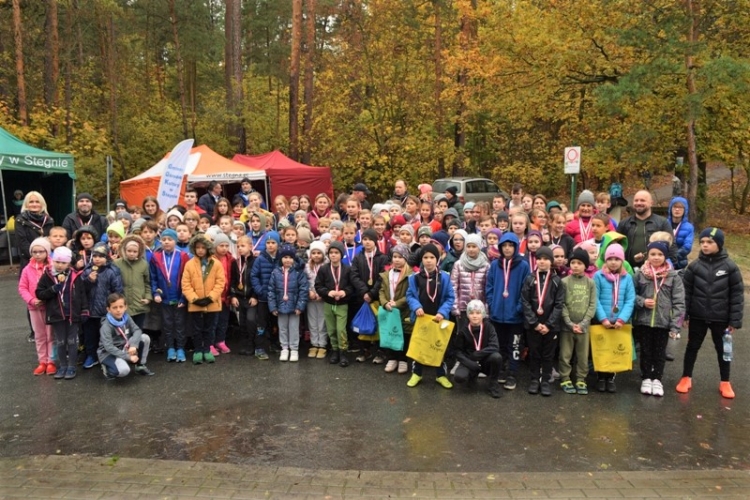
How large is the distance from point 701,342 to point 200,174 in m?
14.1

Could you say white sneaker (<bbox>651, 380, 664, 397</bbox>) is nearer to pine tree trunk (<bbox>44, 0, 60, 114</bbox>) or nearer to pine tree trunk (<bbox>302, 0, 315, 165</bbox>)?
pine tree trunk (<bbox>302, 0, 315, 165</bbox>)

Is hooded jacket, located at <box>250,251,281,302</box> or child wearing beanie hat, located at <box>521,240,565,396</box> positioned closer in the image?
child wearing beanie hat, located at <box>521,240,565,396</box>

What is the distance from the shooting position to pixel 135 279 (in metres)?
6.71

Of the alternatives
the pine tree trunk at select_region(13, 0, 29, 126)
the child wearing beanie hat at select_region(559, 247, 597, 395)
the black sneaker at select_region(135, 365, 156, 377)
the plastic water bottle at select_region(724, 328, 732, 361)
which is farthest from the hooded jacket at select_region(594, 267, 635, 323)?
the pine tree trunk at select_region(13, 0, 29, 126)

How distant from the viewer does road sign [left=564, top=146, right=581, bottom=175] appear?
13.2 meters

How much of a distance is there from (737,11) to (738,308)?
1193cm

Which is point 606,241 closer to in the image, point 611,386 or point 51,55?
point 611,386

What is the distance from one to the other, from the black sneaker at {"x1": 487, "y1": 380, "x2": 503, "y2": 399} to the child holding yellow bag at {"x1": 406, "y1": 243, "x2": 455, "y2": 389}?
0.48m

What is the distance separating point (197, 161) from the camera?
17062 millimetres

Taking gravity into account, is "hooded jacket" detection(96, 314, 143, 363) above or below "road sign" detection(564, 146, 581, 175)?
below

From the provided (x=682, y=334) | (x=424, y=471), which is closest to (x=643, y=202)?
(x=682, y=334)

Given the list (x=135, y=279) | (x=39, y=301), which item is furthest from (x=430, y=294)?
(x=39, y=301)

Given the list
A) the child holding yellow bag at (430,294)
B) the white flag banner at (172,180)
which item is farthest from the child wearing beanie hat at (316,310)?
the white flag banner at (172,180)

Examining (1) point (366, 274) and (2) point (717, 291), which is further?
(1) point (366, 274)
